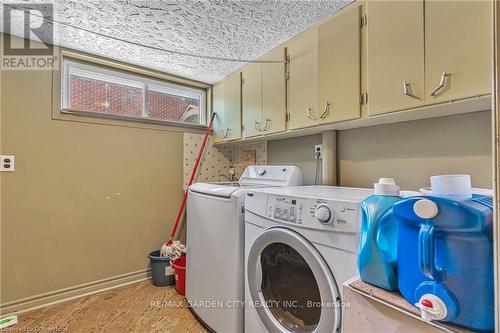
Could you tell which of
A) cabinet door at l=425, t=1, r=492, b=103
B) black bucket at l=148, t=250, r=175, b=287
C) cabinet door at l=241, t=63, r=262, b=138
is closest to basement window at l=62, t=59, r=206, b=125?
cabinet door at l=241, t=63, r=262, b=138

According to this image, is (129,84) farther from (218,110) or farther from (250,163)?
(250,163)

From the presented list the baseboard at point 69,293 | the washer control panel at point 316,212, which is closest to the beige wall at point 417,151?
the washer control panel at point 316,212

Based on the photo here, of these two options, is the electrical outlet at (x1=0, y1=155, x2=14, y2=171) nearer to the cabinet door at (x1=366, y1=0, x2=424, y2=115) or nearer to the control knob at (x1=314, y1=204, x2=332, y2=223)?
the control knob at (x1=314, y1=204, x2=332, y2=223)

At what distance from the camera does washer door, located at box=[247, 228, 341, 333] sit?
3.11 ft

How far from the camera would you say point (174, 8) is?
1.48 m

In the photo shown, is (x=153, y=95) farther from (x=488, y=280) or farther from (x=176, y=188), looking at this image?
(x=488, y=280)

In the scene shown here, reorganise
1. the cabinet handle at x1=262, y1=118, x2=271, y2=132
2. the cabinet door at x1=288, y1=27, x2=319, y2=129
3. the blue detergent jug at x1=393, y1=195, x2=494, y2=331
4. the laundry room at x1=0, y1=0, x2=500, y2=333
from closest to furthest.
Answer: the blue detergent jug at x1=393, y1=195, x2=494, y2=331
the laundry room at x1=0, y1=0, x2=500, y2=333
the cabinet door at x1=288, y1=27, x2=319, y2=129
the cabinet handle at x1=262, y1=118, x2=271, y2=132

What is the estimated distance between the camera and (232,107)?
94.0 inches

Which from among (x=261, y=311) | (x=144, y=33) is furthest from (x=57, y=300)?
(x=144, y=33)

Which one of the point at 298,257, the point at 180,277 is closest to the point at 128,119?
the point at 180,277

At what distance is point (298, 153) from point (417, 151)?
2.95 feet

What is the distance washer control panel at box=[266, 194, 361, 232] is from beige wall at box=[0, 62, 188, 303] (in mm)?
1666

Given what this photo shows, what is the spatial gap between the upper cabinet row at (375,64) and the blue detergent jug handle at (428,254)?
2.36 ft

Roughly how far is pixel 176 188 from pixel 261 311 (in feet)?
5.52
